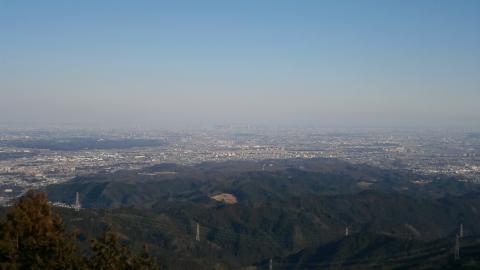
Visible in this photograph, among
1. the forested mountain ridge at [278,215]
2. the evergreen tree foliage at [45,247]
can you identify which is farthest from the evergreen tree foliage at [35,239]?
the forested mountain ridge at [278,215]

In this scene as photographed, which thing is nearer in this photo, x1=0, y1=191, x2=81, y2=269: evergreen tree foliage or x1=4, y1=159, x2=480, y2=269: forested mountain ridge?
x1=0, y1=191, x2=81, y2=269: evergreen tree foliage

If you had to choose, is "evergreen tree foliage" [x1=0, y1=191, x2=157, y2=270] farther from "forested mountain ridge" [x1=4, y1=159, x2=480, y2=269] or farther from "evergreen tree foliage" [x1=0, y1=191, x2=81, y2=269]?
"forested mountain ridge" [x1=4, y1=159, x2=480, y2=269]

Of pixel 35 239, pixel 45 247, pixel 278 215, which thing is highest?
pixel 35 239

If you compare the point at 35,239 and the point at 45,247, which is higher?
the point at 35,239

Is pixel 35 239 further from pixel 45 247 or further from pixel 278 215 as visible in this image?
pixel 278 215

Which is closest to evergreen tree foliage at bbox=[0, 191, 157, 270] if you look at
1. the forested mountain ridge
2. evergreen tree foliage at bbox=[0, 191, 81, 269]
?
evergreen tree foliage at bbox=[0, 191, 81, 269]

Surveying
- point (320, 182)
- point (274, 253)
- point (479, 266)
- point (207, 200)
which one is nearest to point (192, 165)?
point (320, 182)

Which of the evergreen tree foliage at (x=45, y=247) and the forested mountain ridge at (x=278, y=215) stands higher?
the evergreen tree foliage at (x=45, y=247)

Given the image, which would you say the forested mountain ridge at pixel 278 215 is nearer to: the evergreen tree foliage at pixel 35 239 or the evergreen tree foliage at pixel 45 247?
the evergreen tree foliage at pixel 35 239

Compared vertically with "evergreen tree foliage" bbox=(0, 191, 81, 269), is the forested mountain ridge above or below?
below

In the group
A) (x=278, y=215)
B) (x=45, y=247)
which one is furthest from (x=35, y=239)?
(x=278, y=215)

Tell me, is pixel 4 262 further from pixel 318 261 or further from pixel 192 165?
pixel 192 165
